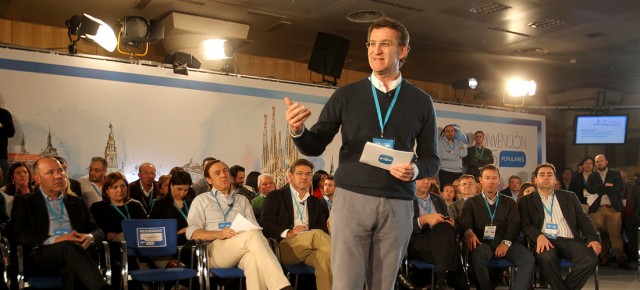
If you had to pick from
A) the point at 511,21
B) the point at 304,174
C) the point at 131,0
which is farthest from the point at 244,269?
the point at 511,21

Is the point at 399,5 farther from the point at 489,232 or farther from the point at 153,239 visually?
the point at 153,239

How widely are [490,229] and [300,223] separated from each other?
1759 millimetres

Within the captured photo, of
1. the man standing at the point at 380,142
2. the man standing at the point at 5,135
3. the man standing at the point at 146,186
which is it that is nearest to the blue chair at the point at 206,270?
the man standing at the point at 146,186

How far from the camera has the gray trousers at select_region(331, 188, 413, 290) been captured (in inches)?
88.1

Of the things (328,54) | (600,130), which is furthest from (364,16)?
(600,130)

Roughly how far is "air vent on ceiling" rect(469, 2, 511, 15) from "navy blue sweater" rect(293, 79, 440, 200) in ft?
22.0

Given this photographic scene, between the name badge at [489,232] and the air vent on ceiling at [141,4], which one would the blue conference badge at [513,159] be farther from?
the air vent on ceiling at [141,4]

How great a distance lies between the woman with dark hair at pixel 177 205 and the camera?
5.48 meters

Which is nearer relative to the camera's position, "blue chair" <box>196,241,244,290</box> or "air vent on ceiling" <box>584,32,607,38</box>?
"blue chair" <box>196,241,244,290</box>

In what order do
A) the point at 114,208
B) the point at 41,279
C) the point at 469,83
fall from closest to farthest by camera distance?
1. the point at 41,279
2. the point at 114,208
3. the point at 469,83

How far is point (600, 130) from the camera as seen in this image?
42.7 feet

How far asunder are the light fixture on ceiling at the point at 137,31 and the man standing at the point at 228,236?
11.2 ft

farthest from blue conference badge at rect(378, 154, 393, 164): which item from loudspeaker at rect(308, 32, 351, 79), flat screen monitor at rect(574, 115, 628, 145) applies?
flat screen monitor at rect(574, 115, 628, 145)

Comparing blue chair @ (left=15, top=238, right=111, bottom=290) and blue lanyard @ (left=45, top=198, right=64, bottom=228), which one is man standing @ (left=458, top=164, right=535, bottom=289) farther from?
blue lanyard @ (left=45, top=198, right=64, bottom=228)
